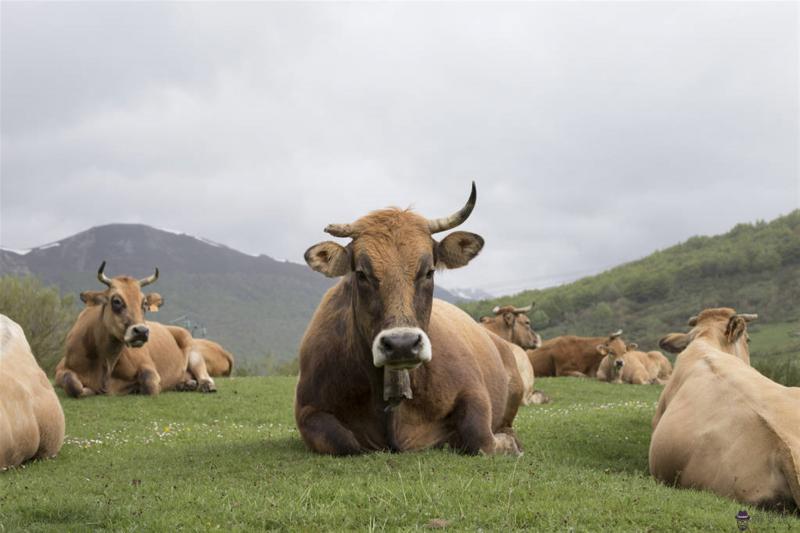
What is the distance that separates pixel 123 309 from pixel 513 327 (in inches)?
528

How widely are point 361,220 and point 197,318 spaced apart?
419ft

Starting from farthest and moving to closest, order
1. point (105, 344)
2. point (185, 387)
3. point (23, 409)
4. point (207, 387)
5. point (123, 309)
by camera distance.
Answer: point (185, 387), point (207, 387), point (105, 344), point (123, 309), point (23, 409)

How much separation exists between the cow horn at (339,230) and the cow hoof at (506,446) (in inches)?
106

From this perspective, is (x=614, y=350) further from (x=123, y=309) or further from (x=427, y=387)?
(x=427, y=387)

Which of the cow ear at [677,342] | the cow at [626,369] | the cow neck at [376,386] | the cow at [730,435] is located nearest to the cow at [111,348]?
the cow neck at [376,386]

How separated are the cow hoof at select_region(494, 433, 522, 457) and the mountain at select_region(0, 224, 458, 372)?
100895 mm

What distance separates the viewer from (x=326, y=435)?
8.53 meters

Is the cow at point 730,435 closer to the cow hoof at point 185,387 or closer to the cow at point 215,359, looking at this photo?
the cow hoof at point 185,387

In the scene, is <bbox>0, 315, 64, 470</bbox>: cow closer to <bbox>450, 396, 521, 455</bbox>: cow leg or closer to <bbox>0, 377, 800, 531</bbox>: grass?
<bbox>0, 377, 800, 531</bbox>: grass

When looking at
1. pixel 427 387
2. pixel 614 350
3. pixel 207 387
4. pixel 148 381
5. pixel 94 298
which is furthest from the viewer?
pixel 614 350

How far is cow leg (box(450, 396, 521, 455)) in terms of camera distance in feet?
28.0

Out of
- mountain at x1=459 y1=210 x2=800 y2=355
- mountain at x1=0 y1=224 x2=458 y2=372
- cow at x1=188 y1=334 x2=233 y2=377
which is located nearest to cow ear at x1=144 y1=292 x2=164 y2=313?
cow at x1=188 y1=334 x2=233 y2=377

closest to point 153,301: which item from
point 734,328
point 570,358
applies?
point 570,358

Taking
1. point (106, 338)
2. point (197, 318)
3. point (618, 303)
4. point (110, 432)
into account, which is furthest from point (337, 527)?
point (197, 318)
